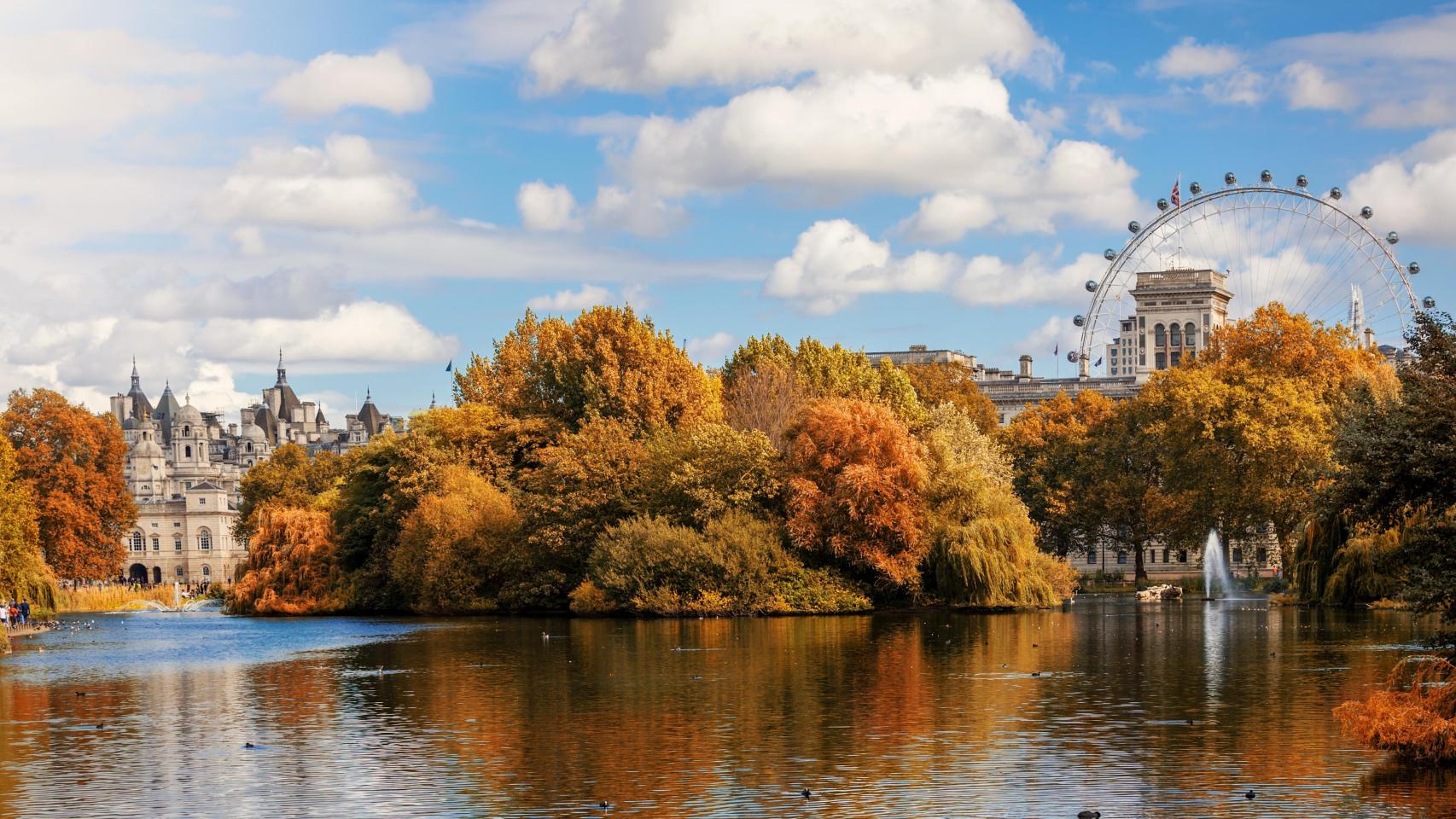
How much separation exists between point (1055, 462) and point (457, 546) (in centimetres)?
4607

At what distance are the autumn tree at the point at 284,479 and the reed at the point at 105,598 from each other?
8.71 meters

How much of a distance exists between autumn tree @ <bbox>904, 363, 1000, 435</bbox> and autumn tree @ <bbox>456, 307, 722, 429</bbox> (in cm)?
3957

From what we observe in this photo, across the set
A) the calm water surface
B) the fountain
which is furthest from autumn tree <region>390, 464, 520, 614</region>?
the fountain

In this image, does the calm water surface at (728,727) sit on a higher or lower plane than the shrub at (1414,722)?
lower

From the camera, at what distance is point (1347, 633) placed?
51.1 meters

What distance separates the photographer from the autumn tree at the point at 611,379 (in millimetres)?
79562

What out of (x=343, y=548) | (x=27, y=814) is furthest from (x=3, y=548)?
(x=27, y=814)

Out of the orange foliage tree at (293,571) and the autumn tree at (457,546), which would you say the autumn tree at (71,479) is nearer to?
the orange foliage tree at (293,571)

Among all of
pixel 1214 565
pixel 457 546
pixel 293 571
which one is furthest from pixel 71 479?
pixel 1214 565

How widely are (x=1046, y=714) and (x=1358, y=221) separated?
340 ft

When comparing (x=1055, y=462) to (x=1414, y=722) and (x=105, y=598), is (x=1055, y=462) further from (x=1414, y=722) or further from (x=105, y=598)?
(x=1414, y=722)

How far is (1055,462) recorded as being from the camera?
4289 inches

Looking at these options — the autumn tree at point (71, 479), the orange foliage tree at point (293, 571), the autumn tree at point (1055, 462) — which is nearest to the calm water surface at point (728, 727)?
the orange foliage tree at point (293, 571)

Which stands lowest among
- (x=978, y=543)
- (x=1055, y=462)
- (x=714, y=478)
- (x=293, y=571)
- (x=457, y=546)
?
(x=293, y=571)
